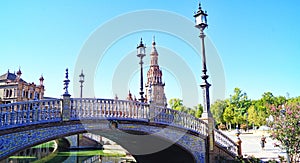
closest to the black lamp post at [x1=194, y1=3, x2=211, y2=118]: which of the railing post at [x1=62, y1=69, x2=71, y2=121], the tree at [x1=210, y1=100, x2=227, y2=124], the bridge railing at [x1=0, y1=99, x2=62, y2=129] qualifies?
the railing post at [x1=62, y1=69, x2=71, y2=121]

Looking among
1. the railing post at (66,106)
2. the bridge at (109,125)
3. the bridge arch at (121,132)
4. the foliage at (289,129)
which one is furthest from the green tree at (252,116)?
the railing post at (66,106)

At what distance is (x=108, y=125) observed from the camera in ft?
29.2

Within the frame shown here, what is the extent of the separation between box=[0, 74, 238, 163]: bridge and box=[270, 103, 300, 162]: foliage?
100 inches

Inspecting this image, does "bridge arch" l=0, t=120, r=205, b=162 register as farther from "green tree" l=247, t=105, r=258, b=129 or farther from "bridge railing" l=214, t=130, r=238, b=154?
"green tree" l=247, t=105, r=258, b=129

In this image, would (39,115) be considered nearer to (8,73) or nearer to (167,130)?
(167,130)

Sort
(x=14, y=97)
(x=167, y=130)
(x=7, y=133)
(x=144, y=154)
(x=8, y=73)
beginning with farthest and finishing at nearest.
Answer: (x=8, y=73) → (x=14, y=97) → (x=144, y=154) → (x=167, y=130) → (x=7, y=133)

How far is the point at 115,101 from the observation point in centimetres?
906

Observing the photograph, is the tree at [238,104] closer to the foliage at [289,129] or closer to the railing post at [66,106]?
the foliage at [289,129]

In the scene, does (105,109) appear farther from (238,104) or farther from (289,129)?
(238,104)

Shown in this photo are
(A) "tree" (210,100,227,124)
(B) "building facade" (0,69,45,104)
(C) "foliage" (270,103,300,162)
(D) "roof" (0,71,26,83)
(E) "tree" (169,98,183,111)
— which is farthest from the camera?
(E) "tree" (169,98,183,111)

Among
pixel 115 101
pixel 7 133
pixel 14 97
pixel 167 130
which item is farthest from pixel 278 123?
pixel 14 97

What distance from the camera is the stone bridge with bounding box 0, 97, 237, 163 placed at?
6.88 meters

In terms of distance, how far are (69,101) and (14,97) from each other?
31364 millimetres

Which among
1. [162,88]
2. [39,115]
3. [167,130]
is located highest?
[162,88]
